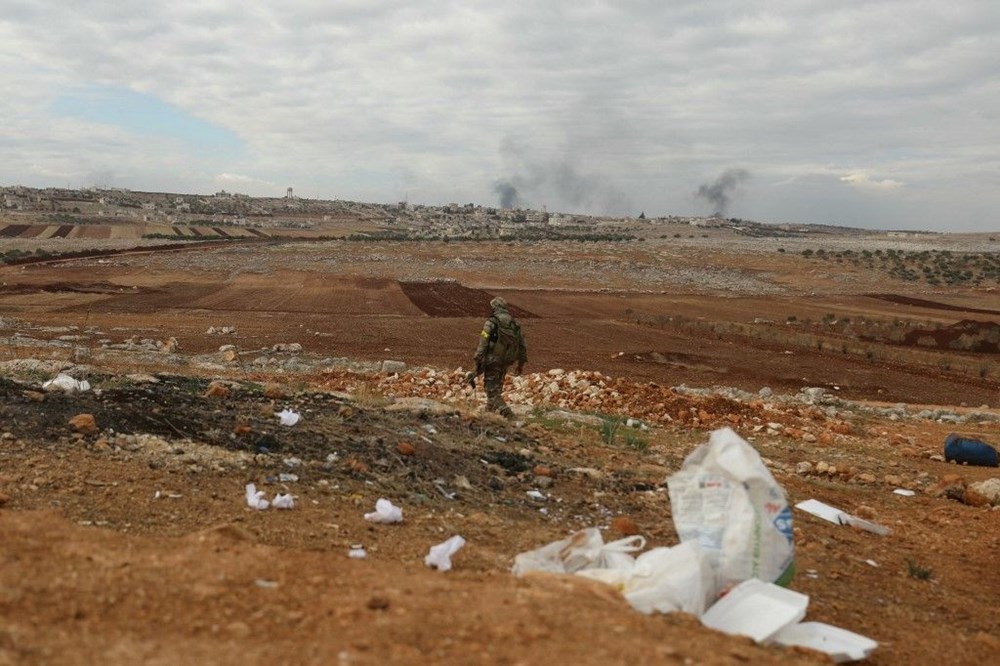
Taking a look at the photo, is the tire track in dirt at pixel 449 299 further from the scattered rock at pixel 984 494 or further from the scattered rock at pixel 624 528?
the scattered rock at pixel 624 528

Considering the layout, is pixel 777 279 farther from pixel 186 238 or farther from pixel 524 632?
pixel 186 238

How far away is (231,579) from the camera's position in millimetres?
3371

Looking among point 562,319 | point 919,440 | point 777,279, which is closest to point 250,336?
point 562,319

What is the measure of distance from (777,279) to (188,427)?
47931mm

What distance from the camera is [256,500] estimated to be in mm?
5109

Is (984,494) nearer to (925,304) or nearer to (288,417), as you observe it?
(288,417)

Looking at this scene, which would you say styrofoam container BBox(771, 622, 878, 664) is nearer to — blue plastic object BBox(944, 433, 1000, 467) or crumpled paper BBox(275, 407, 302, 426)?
crumpled paper BBox(275, 407, 302, 426)

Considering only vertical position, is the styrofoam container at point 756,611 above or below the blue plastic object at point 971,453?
above

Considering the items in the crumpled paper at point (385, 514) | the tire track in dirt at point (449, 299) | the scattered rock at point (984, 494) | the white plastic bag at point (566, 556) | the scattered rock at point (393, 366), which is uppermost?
the white plastic bag at point (566, 556)

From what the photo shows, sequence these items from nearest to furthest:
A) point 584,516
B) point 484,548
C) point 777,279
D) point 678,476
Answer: point 678,476, point 484,548, point 584,516, point 777,279

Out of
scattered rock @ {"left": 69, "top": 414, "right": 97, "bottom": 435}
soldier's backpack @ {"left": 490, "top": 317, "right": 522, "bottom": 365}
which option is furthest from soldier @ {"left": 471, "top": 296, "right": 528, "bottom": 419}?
scattered rock @ {"left": 69, "top": 414, "right": 97, "bottom": 435}

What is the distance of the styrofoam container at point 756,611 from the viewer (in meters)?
3.33

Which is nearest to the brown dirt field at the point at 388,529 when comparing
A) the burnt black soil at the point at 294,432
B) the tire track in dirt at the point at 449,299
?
the burnt black soil at the point at 294,432

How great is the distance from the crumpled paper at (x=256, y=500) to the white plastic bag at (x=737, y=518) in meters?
2.85
